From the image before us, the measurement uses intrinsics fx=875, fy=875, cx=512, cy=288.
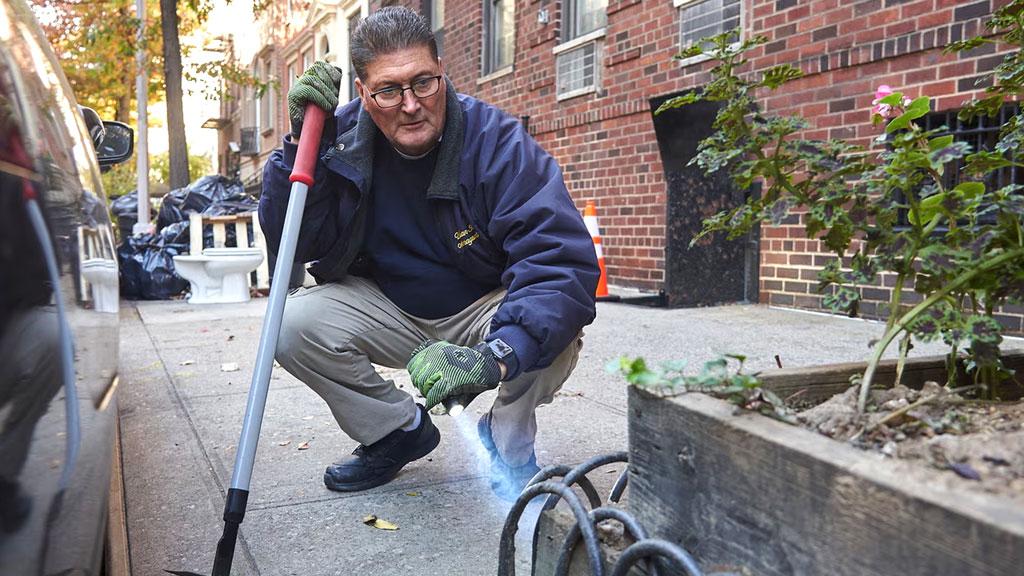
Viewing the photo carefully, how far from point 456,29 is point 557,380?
33.6 ft

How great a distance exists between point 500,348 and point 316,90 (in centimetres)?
99

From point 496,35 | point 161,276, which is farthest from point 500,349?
point 496,35

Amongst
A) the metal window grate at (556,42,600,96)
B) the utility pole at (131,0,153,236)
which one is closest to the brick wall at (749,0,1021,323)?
the metal window grate at (556,42,600,96)

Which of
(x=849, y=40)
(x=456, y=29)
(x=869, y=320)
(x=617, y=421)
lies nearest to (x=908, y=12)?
(x=849, y=40)

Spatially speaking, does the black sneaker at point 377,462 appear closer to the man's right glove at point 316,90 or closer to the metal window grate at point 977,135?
the man's right glove at point 316,90

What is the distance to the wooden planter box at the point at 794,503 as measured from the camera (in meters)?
0.95

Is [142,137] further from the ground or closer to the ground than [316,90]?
further from the ground

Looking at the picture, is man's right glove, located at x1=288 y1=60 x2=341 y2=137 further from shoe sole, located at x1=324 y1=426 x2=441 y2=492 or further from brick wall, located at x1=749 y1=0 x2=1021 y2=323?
brick wall, located at x1=749 y1=0 x2=1021 y2=323

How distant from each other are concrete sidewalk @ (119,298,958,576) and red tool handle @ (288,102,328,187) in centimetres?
103

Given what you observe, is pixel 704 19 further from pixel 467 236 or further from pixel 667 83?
pixel 467 236

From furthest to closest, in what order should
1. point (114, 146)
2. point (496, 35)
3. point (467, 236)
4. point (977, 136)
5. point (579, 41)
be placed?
point (496, 35)
point (579, 41)
point (977, 136)
point (114, 146)
point (467, 236)

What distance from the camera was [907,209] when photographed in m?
1.67

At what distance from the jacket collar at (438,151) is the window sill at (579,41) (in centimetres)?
627

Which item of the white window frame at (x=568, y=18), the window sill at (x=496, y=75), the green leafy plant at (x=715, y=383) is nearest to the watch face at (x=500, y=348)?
the green leafy plant at (x=715, y=383)
